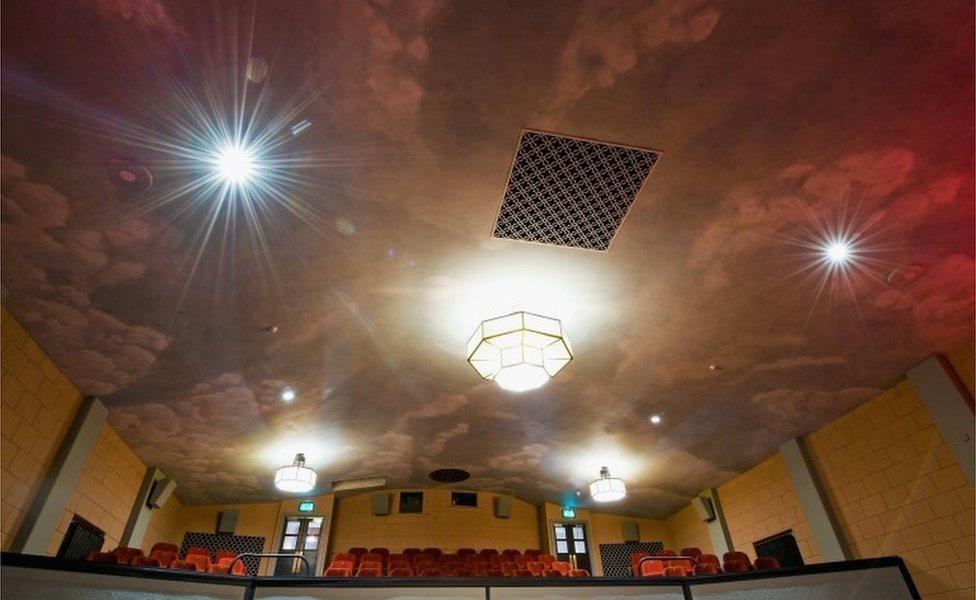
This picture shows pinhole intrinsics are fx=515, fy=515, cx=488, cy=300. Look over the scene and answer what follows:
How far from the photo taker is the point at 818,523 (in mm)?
7824

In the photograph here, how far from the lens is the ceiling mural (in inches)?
127

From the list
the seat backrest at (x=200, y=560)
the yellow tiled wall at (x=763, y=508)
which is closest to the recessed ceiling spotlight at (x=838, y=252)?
the yellow tiled wall at (x=763, y=508)

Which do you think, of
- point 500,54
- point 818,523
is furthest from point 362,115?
point 818,523

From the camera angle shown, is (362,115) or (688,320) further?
(688,320)

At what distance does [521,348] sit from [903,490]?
578 centimetres

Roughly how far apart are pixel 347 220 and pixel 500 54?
1.93 m

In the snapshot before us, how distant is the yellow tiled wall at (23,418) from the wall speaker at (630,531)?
11109 millimetres

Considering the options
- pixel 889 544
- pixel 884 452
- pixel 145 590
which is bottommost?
pixel 145 590

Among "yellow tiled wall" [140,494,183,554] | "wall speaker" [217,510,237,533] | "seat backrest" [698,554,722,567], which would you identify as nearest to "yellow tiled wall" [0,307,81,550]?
"yellow tiled wall" [140,494,183,554]

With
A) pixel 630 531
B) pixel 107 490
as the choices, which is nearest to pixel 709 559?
pixel 630 531

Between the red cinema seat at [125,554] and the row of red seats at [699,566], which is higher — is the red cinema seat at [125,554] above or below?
above

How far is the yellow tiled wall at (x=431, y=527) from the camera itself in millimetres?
11117

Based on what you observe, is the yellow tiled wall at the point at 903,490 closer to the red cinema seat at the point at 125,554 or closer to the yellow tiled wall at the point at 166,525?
the red cinema seat at the point at 125,554

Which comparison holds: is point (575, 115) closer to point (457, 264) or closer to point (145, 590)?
point (457, 264)
